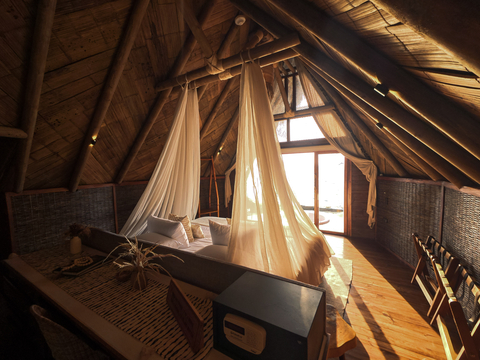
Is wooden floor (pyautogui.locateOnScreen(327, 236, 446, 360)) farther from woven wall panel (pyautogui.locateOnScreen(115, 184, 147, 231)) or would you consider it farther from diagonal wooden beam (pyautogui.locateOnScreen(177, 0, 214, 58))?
woven wall panel (pyautogui.locateOnScreen(115, 184, 147, 231))

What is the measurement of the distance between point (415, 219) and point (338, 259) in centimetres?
136

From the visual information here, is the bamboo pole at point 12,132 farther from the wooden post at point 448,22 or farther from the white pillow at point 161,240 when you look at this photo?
the wooden post at point 448,22

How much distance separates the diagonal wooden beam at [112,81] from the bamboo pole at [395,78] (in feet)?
5.35

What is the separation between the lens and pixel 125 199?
Answer: 162 inches

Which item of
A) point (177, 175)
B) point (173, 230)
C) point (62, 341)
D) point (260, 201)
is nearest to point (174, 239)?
point (173, 230)

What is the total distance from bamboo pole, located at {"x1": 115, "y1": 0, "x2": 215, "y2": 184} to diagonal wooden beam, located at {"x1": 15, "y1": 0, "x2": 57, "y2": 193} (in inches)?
52.3

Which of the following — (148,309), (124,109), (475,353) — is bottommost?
(475,353)

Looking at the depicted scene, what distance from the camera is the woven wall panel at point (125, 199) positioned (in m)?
4.04

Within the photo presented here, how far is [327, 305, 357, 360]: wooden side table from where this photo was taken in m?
1.32

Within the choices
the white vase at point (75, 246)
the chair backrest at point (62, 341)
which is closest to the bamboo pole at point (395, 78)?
the chair backrest at point (62, 341)

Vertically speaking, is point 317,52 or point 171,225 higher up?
point 317,52

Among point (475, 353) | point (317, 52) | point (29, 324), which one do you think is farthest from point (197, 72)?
point (475, 353)

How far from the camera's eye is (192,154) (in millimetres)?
2883

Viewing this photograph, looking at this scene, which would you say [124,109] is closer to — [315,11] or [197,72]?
[197,72]
